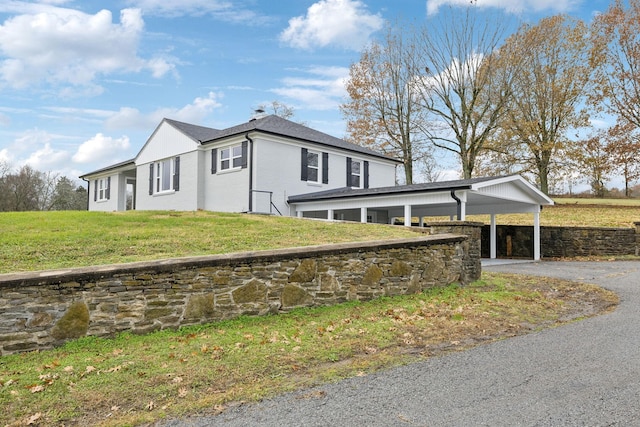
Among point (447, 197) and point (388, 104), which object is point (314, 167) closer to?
point (447, 197)

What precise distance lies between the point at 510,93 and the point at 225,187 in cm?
1853

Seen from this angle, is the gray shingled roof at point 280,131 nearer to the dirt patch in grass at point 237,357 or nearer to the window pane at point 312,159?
the window pane at point 312,159

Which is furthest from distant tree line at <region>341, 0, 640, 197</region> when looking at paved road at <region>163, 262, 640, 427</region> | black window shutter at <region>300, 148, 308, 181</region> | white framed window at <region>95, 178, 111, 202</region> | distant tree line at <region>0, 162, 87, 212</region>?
distant tree line at <region>0, 162, 87, 212</region>

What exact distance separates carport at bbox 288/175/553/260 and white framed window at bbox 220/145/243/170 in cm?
260

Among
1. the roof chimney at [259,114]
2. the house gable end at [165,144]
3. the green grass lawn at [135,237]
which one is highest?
the roof chimney at [259,114]

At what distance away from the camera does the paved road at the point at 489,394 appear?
3.18m

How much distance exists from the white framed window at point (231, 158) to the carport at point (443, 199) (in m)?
2.60

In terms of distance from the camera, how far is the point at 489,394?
3.62 metres

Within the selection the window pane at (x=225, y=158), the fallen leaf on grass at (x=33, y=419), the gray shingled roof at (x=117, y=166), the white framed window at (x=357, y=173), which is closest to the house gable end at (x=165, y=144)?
the gray shingled roof at (x=117, y=166)

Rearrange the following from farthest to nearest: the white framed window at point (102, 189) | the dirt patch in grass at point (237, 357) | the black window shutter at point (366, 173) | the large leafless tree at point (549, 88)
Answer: the large leafless tree at point (549, 88), the white framed window at point (102, 189), the black window shutter at point (366, 173), the dirt patch in grass at point (237, 357)

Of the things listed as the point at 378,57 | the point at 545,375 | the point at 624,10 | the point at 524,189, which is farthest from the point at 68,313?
the point at 624,10

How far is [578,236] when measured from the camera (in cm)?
1738

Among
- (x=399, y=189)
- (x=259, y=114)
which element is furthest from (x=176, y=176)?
(x=399, y=189)

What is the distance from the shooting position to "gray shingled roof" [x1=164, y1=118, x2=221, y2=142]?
775 inches
